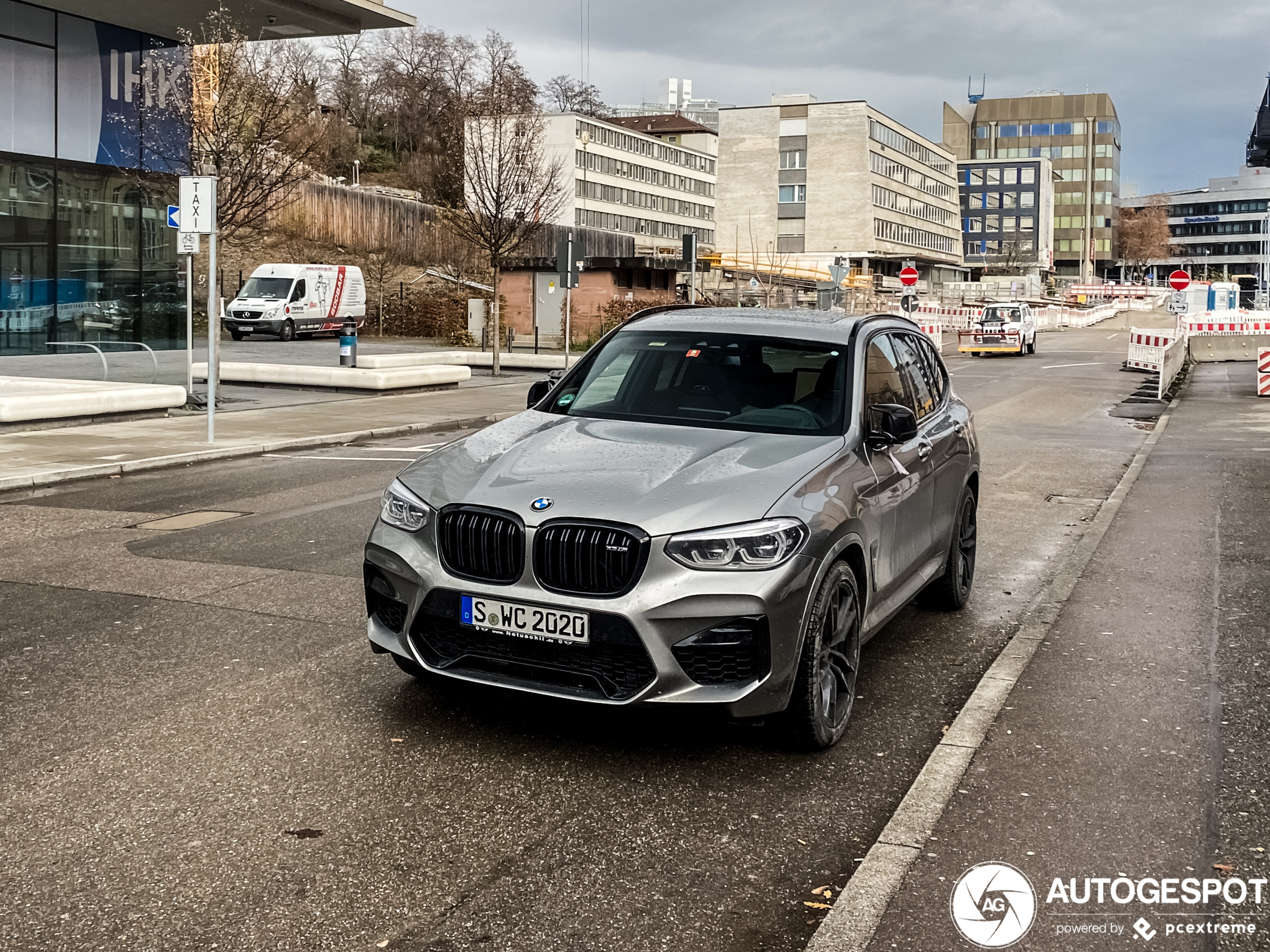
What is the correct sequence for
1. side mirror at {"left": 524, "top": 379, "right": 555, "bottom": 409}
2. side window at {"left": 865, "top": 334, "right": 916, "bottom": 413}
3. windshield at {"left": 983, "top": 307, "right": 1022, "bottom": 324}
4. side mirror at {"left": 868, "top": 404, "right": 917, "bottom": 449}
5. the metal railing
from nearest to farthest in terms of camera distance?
side mirror at {"left": 868, "top": 404, "right": 917, "bottom": 449} < side window at {"left": 865, "top": 334, "right": 916, "bottom": 413} < side mirror at {"left": 524, "top": 379, "right": 555, "bottom": 409} < the metal railing < windshield at {"left": 983, "top": 307, "right": 1022, "bottom": 324}

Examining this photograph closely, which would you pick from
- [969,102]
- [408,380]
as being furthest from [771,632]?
[969,102]

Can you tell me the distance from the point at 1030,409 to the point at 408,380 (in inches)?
467

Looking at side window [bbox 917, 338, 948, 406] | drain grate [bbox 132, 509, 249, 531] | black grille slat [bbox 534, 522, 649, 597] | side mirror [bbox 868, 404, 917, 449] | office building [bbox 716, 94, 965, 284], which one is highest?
office building [bbox 716, 94, 965, 284]

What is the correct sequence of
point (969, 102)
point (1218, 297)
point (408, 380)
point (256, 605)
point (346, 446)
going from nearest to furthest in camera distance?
point (256, 605)
point (346, 446)
point (408, 380)
point (1218, 297)
point (969, 102)

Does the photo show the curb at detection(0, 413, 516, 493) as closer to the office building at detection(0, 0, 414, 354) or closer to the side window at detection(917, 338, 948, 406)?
the side window at detection(917, 338, 948, 406)

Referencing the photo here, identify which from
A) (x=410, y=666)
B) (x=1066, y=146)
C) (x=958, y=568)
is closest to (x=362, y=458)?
(x=958, y=568)

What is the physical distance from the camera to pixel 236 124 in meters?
21.7

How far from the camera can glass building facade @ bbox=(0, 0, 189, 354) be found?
2184cm

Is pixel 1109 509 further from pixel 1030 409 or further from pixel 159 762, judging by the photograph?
pixel 1030 409

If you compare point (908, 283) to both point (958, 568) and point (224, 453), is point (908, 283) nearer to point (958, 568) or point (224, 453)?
point (224, 453)

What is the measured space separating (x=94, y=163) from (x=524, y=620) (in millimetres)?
21316

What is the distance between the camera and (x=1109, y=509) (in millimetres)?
11609

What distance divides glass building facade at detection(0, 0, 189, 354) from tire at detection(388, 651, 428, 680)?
1899 centimetres

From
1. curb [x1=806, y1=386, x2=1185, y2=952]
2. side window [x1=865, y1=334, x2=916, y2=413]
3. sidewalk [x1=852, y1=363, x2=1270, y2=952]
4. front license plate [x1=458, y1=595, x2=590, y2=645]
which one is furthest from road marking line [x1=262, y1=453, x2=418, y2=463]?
front license plate [x1=458, y1=595, x2=590, y2=645]
